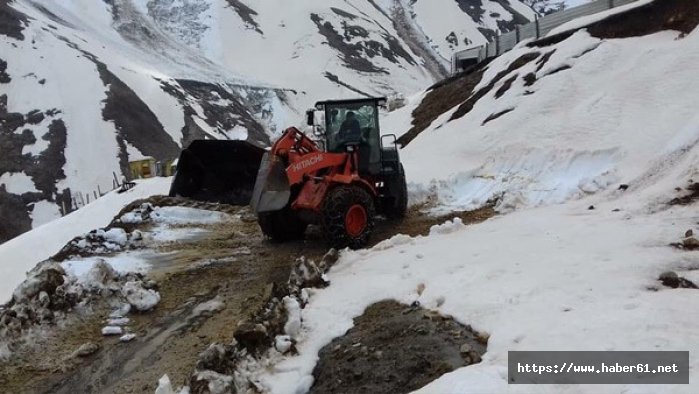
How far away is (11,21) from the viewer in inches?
2162

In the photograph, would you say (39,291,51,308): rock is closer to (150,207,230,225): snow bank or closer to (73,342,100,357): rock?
(73,342,100,357): rock

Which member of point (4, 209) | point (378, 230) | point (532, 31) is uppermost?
point (532, 31)

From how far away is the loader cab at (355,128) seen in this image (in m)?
10.8

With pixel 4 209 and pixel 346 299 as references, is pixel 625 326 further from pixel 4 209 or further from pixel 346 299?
pixel 4 209

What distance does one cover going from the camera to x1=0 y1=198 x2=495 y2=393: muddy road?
5777mm

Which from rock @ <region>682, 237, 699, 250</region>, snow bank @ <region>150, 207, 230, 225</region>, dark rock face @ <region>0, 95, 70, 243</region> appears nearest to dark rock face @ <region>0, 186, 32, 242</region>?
dark rock face @ <region>0, 95, 70, 243</region>

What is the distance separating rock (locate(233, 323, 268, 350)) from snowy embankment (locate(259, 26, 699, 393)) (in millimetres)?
296

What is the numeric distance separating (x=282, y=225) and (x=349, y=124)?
6.96 feet

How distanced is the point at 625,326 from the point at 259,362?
9.26ft

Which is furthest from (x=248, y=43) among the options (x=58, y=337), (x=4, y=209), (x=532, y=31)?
(x=58, y=337)

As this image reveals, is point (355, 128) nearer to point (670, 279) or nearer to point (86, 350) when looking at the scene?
point (86, 350)

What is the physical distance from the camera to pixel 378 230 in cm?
1138

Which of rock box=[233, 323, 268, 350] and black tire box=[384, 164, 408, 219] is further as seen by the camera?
black tire box=[384, 164, 408, 219]

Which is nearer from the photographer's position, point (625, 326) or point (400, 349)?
point (625, 326)
